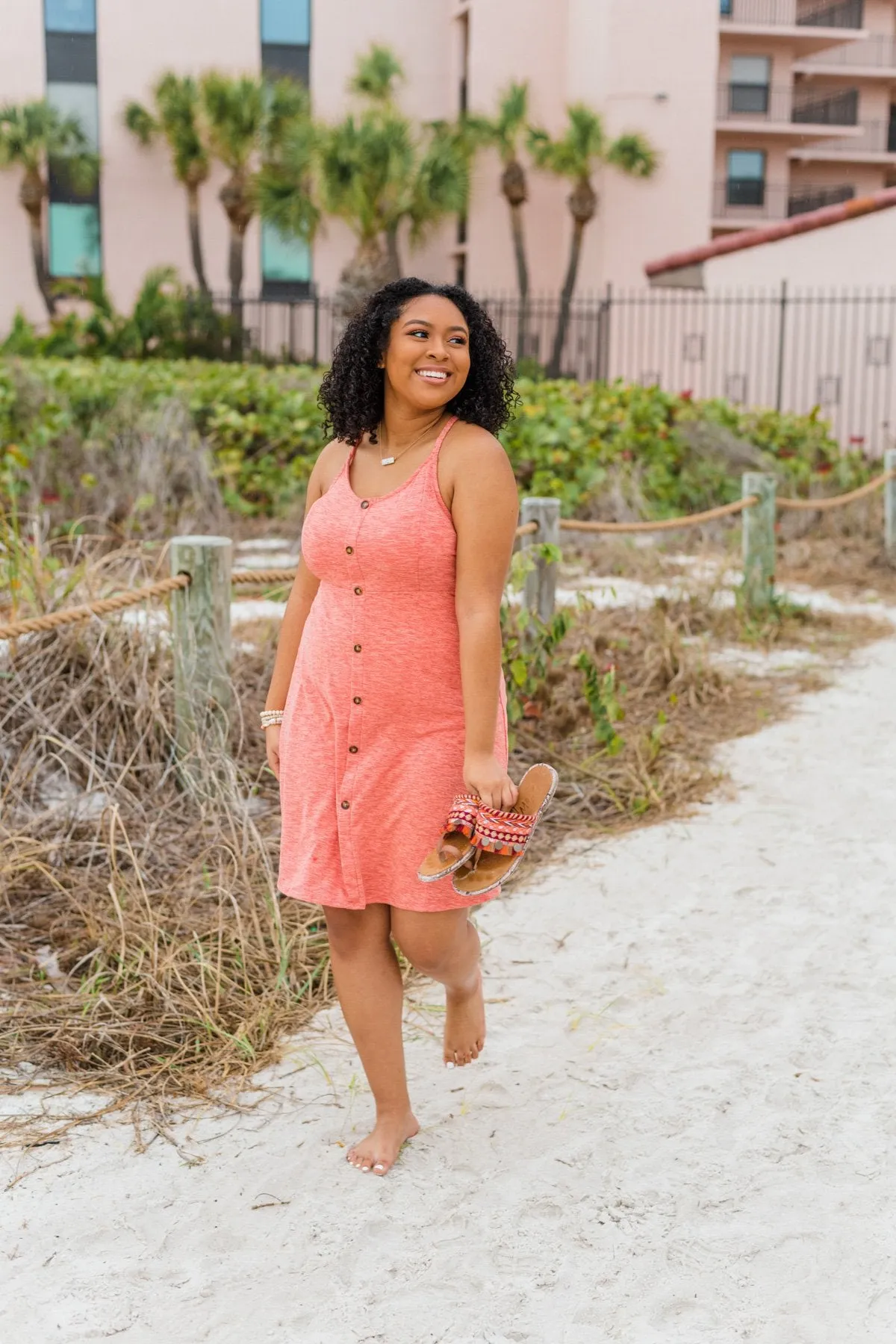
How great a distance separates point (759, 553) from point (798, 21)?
1263 inches

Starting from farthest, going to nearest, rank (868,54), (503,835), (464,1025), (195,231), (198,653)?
(868,54) → (195,231) → (198,653) → (464,1025) → (503,835)

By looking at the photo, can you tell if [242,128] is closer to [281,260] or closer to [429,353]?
[281,260]

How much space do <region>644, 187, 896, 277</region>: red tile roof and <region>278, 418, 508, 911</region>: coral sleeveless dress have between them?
14.6m

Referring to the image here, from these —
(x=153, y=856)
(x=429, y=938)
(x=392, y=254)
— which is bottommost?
(x=153, y=856)

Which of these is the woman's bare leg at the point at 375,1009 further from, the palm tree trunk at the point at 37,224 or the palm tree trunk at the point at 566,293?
the palm tree trunk at the point at 37,224

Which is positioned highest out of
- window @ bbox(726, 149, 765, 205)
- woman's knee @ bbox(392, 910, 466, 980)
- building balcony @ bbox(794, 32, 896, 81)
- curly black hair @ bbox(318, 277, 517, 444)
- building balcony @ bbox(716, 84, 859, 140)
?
building balcony @ bbox(794, 32, 896, 81)

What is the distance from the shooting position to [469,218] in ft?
98.1

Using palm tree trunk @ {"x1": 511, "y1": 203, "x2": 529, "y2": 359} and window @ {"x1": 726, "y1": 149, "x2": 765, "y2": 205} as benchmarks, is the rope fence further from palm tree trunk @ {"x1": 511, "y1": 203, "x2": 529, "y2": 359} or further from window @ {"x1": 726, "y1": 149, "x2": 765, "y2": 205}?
window @ {"x1": 726, "y1": 149, "x2": 765, "y2": 205}

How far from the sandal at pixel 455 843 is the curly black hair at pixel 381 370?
0.68m

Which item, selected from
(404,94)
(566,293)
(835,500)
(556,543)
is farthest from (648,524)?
(404,94)

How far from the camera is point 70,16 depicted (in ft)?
93.9

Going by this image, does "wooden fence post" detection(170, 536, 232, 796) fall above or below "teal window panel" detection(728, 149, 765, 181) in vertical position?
below

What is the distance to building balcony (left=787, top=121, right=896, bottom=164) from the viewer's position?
34969 mm

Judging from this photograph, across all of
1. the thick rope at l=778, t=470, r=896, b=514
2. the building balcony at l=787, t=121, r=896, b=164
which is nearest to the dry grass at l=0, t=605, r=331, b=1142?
the thick rope at l=778, t=470, r=896, b=514
